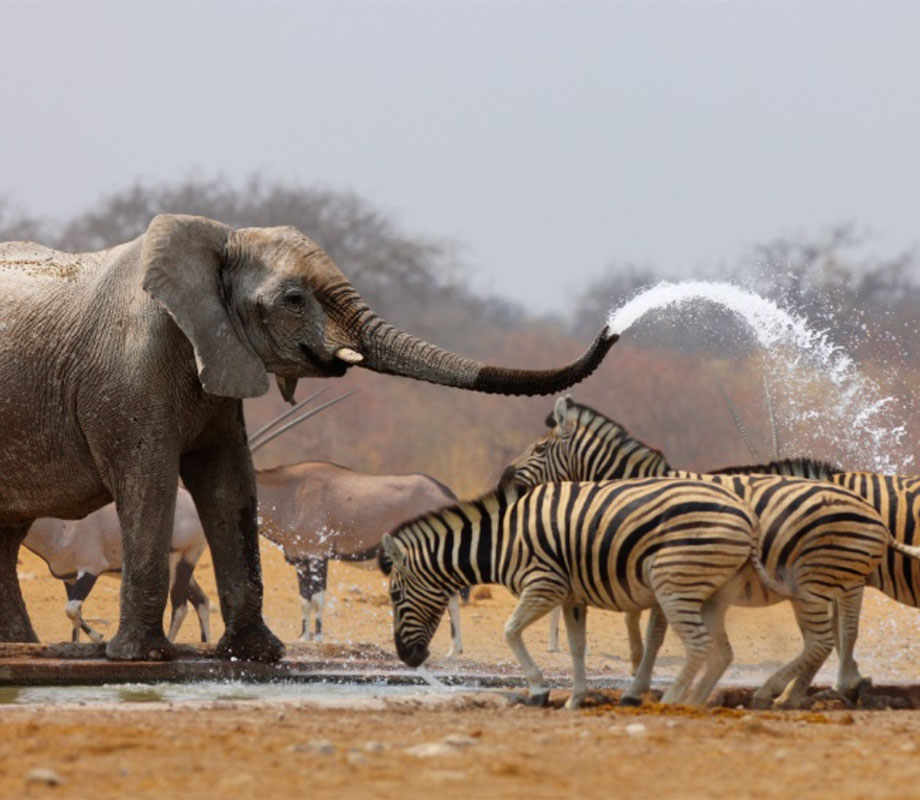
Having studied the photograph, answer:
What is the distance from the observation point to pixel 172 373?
972 cm

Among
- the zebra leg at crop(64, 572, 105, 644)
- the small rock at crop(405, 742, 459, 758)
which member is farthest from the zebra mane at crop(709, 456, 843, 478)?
the zebra leg at crop(64, 572, 105, 644)

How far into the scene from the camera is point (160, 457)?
9.59m

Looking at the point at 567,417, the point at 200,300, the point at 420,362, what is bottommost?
the point at 567,417

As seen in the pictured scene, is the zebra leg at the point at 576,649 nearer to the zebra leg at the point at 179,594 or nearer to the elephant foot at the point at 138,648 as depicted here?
the elephant foot at the point at 138,648

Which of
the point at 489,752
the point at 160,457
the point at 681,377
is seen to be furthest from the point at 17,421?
the point at 681,377

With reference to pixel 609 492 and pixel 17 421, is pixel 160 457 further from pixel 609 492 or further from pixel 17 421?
pixel 609 492

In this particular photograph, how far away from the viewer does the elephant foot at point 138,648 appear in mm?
9633

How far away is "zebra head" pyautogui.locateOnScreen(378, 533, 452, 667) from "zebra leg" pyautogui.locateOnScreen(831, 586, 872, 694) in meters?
2.00

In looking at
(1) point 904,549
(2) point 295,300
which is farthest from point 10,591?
(1) point 904,549

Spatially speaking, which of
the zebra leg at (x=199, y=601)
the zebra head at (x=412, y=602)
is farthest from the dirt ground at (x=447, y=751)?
the zebra leg at (x=199, y=601)

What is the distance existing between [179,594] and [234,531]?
5001mm

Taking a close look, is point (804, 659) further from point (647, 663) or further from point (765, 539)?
point (647, 663)

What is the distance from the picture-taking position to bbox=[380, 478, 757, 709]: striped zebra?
7926 millimetres

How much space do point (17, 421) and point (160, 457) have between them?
3.23 feet
